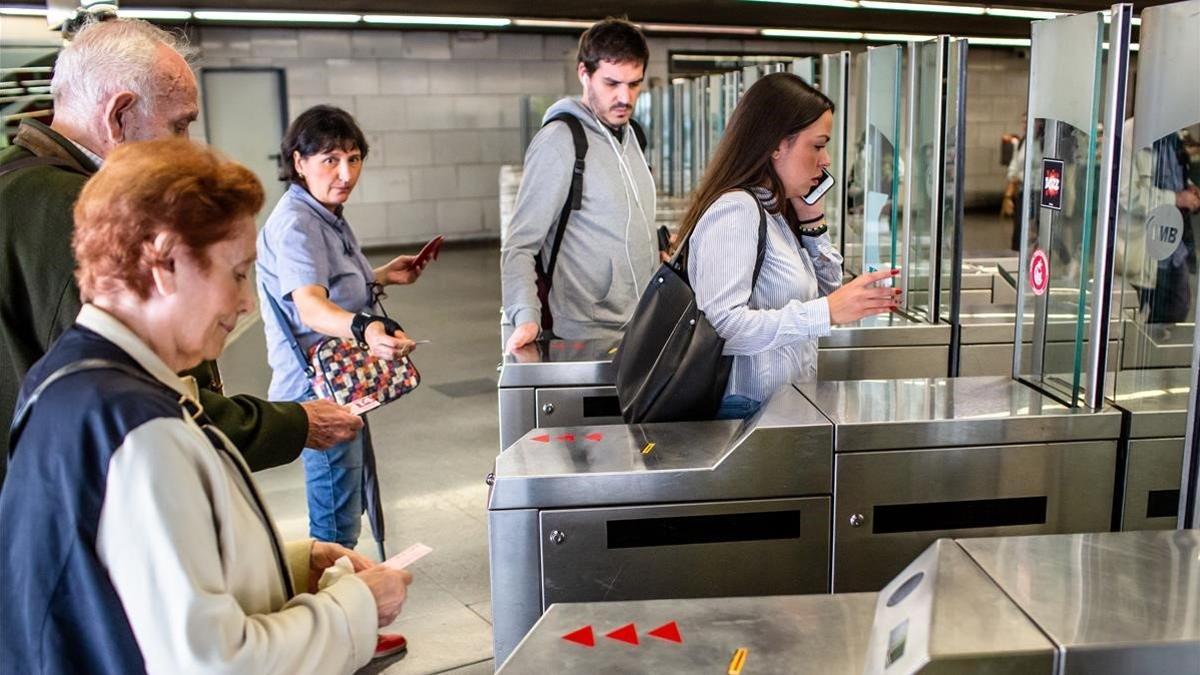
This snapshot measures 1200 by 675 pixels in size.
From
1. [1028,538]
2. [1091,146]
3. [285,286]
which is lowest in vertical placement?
[1028,538]

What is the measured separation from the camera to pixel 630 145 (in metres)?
3.03

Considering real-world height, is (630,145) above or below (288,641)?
above

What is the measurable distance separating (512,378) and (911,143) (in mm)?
1315

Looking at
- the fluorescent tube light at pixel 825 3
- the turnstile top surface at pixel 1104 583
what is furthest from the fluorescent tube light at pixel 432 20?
the turnstile top surface at pixel 1104 583

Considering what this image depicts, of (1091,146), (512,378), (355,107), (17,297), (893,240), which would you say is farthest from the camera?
(355,107)

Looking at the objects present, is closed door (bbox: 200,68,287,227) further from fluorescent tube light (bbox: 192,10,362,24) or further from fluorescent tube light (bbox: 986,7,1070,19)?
fluorescent tube light (bbox: 986,7,1070,19)

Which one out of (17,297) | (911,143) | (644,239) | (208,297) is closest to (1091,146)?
(911,143)

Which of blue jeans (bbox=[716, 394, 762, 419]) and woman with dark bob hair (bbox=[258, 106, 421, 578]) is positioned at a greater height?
woman with dark bob hair (bbox=[258, 106, 421, 578])

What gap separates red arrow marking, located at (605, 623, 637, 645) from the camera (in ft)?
5.17

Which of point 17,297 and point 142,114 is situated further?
point 142,114

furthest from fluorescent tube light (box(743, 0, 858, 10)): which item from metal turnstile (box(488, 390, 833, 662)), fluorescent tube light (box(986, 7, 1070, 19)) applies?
metal turnstile (box(488, 390, 833, 662))

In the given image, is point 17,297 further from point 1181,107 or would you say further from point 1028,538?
point 1181,107

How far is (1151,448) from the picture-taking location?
2.22 meters

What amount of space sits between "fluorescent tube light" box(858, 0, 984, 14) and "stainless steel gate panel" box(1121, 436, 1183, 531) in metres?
7.82
